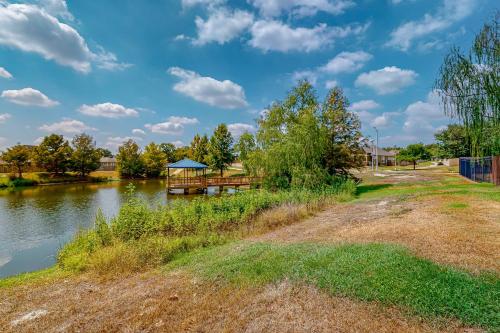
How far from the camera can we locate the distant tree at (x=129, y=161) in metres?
50.0

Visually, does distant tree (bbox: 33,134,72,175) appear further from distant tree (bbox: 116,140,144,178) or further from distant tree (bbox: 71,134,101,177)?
distant tree (bbox: 116,140,144,178)

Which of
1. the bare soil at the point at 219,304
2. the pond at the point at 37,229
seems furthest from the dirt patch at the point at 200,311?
the pond at the point at 37,229

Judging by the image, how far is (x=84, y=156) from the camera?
151ft

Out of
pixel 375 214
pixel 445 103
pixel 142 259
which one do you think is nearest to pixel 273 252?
pixel 142 259

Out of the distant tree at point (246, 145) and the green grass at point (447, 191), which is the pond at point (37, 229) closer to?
the distant tree at point (246, 145)

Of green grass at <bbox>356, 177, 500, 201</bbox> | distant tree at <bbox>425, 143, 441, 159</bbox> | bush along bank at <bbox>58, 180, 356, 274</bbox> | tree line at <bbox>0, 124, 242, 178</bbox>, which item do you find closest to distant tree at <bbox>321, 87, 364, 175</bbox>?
green grass at <bbox>356, 177, 500, 201</bbox>

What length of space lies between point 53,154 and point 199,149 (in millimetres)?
22833

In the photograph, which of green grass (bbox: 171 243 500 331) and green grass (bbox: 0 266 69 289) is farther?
green grass (bbox: 0 266 69 289)

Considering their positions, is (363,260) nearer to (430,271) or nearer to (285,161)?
(430,271)

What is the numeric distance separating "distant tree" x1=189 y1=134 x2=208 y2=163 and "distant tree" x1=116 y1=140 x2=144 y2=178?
977 cm

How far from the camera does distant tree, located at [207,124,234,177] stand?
44153 mm

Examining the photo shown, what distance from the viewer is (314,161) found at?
17688 mm

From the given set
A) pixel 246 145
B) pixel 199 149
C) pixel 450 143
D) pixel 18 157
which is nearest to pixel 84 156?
pixel 18 157

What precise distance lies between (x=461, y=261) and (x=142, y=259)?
20.2 feet
